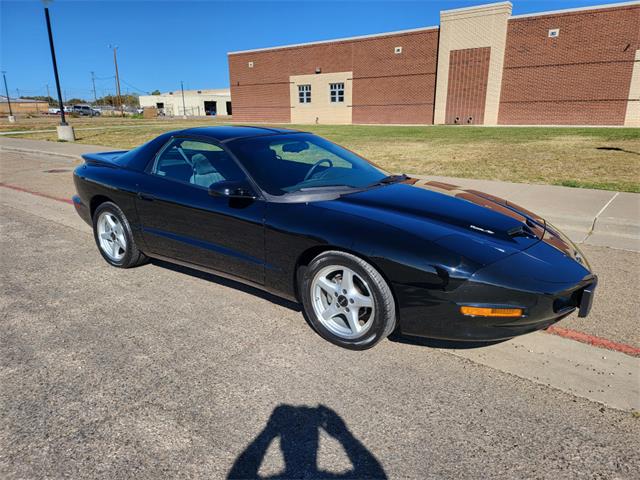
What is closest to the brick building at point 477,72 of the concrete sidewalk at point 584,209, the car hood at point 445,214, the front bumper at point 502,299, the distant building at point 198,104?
the concrete sidewalk at point 584,209

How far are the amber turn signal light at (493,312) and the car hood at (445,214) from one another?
0.46 meters

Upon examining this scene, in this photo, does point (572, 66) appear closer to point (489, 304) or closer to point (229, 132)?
point (229, 132)

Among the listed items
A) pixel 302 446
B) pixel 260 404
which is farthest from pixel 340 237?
pixel 302 446

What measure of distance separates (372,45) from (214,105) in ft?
188

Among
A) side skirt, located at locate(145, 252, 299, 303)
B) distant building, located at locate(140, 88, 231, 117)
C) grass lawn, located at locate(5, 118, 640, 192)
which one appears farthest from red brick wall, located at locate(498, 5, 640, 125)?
distant building, located at locate(140, 88, 231, 117)

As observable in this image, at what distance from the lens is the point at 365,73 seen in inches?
1499

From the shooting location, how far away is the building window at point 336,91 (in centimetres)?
3994

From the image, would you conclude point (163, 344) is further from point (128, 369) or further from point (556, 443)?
point (556, 443)

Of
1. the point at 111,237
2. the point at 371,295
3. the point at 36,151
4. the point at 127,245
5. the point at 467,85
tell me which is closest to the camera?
the point at 371,295

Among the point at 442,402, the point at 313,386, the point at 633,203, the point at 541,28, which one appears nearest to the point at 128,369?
the point at 313,386

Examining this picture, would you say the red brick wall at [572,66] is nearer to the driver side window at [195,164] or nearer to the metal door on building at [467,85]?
the metal door on building at [467,85]

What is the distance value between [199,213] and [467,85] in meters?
33.8

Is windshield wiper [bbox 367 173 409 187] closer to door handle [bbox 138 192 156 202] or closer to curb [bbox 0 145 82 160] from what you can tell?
door handle [bbox 138 192 156 202]

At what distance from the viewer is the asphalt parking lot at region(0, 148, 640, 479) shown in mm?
2098
